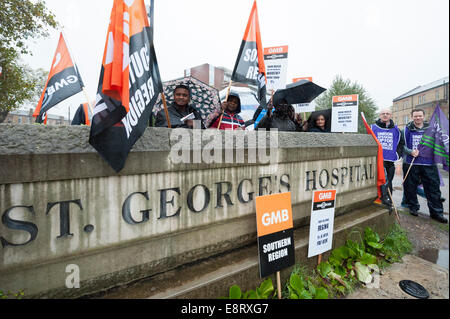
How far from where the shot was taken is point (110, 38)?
1.71 m

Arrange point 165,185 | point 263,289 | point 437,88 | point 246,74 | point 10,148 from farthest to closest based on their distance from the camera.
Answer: point 437,88
point 246,74
point 263,289
point 165,185
point 10,148

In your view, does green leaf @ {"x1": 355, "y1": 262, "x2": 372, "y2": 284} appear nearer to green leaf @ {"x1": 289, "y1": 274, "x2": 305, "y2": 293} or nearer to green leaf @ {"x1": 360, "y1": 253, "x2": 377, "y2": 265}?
green leaf @ {"x1": 360, "y1": 253, "x2": 377, "y2": 265}

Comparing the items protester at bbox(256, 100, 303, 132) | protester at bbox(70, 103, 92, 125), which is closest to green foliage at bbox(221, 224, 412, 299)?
protester at bbox(256, 100, 303, 132)

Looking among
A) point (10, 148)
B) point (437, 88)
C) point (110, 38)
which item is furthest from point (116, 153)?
point (437, 88)

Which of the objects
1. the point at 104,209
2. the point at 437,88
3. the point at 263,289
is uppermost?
the point at 437,88

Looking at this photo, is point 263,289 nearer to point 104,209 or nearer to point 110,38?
point 104,209

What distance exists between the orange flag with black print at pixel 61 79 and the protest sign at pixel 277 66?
16.3 feet

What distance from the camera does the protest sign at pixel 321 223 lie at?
2.92m

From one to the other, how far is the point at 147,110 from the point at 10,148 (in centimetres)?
91

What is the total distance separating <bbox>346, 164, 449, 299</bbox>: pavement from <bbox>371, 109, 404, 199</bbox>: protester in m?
1.36

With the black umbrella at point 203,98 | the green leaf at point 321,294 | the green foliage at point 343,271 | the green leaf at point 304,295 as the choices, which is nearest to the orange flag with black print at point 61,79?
the black umbrella at point 203,98

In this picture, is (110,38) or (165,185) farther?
(165,185)

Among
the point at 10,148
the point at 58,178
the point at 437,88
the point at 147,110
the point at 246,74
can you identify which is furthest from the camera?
the point at 437,88

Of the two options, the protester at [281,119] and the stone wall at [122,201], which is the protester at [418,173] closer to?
the protester at [281,119]
